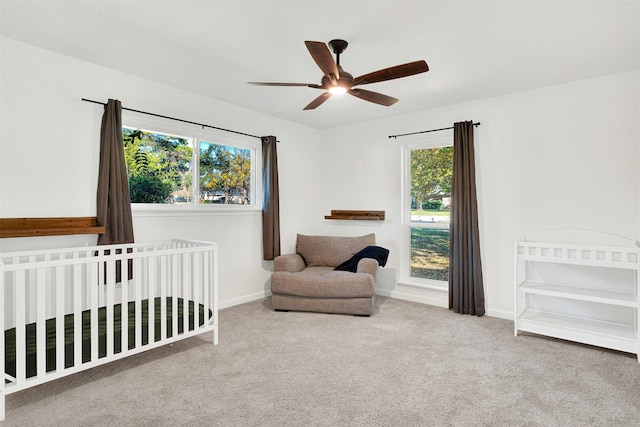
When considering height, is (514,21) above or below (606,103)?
above

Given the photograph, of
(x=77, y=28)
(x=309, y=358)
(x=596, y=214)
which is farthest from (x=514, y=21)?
(x=77, y=28)

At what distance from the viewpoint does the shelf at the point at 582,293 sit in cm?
282

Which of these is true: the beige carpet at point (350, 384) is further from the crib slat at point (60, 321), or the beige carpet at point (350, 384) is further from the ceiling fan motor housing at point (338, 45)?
the ceiling fan motor housing at point (338, 45)

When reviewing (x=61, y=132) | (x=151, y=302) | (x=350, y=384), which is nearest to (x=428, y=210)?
(x=350, y=384)

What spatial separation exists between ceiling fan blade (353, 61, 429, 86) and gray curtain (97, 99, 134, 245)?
211cm

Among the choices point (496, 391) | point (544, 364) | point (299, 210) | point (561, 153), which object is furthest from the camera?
point (299, 210)

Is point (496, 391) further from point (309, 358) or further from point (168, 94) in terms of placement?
point (168, 94)

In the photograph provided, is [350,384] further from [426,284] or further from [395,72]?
[426,284]

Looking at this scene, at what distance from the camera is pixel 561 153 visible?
3.42 meters

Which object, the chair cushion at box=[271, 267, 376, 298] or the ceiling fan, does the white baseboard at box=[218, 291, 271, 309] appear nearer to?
the chair cushion at box=[271, 267, 376, 298]

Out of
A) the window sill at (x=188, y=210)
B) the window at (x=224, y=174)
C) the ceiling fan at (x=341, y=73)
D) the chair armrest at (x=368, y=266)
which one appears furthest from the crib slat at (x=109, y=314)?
the chair armrest at (x=368, y=266)

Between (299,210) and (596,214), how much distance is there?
3.35 metres

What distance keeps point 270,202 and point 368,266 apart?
1445 millimetres

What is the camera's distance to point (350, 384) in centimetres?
232
